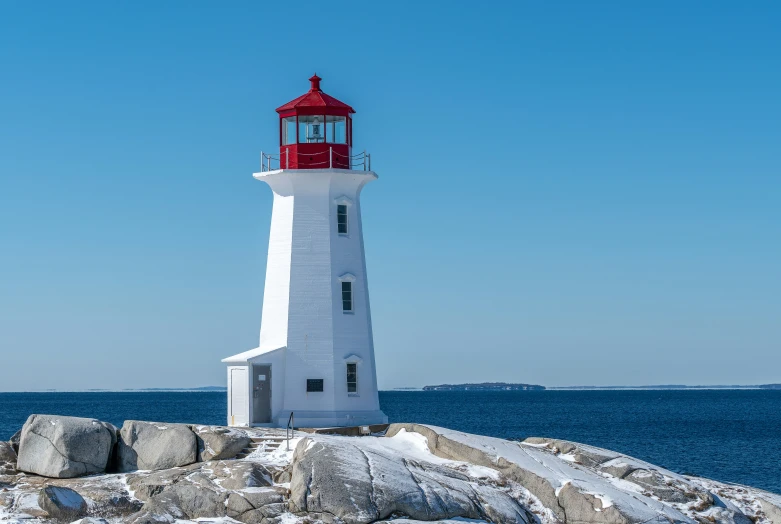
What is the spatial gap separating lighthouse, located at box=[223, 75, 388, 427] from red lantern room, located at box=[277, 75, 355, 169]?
0.03 meters

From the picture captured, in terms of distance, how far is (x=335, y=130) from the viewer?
30578 millimetres

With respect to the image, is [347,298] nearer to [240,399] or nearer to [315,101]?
[240,399]

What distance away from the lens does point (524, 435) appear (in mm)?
67875

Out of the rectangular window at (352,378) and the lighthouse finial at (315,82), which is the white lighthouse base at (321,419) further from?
the lighthouse finial at (315,82)

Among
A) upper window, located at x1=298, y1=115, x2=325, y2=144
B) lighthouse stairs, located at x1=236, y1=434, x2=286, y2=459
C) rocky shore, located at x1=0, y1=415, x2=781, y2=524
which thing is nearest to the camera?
rocky shore, located at x1=0, y1=415, x2=781, y2=524

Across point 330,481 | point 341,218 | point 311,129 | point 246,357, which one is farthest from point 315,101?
point 330,481

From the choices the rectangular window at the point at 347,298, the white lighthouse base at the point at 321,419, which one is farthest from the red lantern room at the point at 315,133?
the white lighthouse base at the point at 321,419

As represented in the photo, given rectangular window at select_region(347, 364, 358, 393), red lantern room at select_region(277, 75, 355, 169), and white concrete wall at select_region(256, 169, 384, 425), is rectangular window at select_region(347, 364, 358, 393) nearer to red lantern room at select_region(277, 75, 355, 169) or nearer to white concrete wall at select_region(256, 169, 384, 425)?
white concrete wall at select_region(256, 169, 384, 425)

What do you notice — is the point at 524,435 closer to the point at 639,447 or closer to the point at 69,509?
the point at 639,447

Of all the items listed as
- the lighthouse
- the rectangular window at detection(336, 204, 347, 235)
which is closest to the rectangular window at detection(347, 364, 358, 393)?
the lighthouse

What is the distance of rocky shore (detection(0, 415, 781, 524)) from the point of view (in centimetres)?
2078

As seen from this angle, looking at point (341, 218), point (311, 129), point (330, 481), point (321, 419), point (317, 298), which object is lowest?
point (330, 481)

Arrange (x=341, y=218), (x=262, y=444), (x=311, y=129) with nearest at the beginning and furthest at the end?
(x=262, y=444)
(x=341, y=218)
(x=311, y=129)

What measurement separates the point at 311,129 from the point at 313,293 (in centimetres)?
487
